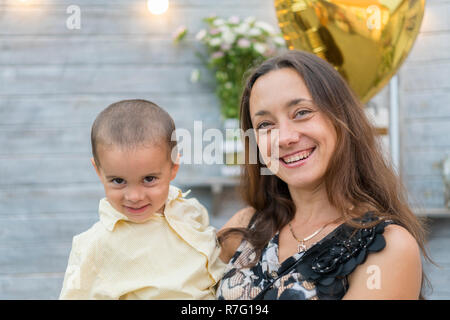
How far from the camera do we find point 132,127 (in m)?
1.03

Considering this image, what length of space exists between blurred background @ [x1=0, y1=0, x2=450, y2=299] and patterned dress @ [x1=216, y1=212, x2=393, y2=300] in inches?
50.7

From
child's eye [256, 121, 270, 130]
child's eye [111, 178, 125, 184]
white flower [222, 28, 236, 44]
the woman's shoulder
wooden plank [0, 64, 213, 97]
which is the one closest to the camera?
child's eye [111, 178, 125, 184]

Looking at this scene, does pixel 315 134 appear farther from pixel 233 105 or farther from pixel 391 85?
pixel 391 85

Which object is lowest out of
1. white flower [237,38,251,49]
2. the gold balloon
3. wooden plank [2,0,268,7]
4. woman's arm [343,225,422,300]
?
woman's arm [343,225,422,300]

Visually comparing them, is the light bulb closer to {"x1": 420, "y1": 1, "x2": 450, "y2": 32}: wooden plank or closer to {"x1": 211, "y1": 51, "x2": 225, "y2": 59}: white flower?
{"x1": 211, "y1": 51, "x2": 225, "y2": 59}: white flower

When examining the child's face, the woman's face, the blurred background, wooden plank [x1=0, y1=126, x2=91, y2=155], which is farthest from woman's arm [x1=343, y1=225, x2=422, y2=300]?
wooden plank [x1=0, y1=126, x2=91, y2=155]

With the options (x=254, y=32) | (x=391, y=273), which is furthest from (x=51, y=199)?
(x=391, y=273)

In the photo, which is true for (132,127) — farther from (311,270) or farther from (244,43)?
(244,43)

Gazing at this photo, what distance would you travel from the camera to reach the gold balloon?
53.8 inches

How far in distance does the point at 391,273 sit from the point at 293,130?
38 cm

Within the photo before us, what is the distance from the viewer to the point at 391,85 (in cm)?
240

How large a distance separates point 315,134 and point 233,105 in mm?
1305

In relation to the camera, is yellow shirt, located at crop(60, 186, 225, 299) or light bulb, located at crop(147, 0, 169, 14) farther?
light bulb, located at crop(147, 0, 169, 14)

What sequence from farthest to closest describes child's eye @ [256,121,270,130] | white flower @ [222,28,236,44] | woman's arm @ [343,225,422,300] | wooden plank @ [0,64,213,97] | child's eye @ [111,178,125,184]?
1. wooden plank @ [0,64,213,97]
2. white flower @ [222,28,236,44]
3. child's eye @ [256,121,270,130]
4. child's eye @ [111,178,125,184]
5. woman's arm @ [343,225,422,300]
